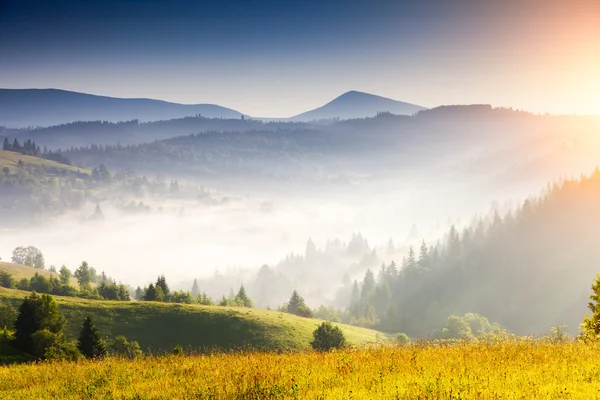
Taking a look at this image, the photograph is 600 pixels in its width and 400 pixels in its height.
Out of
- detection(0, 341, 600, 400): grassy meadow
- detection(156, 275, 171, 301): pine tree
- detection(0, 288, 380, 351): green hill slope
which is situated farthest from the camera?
detection(156, 275, 171, 301): pine tree

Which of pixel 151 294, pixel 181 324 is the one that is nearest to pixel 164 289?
pixel 151 294

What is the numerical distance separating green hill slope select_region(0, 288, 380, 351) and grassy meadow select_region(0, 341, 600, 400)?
90.9 m

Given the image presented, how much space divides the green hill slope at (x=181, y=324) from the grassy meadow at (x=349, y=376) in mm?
90894

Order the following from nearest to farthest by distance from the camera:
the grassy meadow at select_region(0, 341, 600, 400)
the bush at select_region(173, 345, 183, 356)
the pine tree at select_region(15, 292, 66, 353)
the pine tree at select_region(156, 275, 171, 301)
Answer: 1. the grassy meadow at select_region(0, 341, 600, 400)
2. the bush at select_region(173, 345, 183, 356)
3. the pine tree at select_region(15, 292, 66, 353)
4. the pine tree at select_region(156, 275, 171, 301)

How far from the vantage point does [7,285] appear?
159750 millimetres

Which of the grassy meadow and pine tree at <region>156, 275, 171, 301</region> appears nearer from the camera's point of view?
the grassy meadow

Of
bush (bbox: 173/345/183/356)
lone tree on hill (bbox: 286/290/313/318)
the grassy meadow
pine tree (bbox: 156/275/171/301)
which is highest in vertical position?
the grassy meadow

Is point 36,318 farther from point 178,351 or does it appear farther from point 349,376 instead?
point 349,376

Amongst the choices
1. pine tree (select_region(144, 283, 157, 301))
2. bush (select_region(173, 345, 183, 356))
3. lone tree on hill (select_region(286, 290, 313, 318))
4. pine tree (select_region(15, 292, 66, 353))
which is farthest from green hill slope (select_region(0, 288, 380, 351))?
bush (select_region(173, 345, 183, 356))

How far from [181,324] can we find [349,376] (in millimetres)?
109461

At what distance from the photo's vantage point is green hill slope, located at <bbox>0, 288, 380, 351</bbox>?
107188 millimetres

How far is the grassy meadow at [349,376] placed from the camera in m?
11.1

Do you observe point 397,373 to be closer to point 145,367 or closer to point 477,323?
point 145,367

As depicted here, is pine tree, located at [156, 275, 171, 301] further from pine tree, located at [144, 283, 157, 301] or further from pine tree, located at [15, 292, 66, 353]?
pine tree, located at [15, 292, 66, 353]
